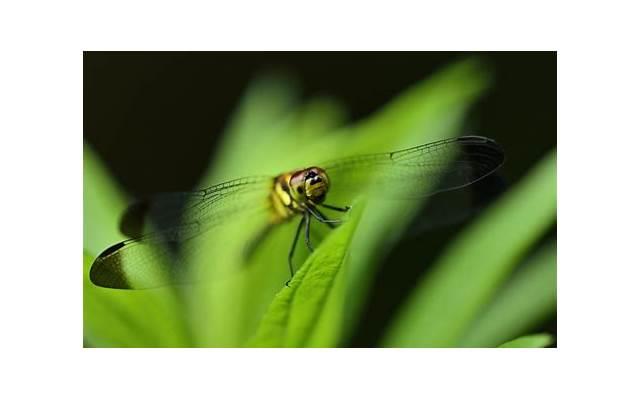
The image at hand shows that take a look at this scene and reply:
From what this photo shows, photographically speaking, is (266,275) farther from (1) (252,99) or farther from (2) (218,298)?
(1) (252,99)

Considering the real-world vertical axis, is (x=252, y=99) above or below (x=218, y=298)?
above

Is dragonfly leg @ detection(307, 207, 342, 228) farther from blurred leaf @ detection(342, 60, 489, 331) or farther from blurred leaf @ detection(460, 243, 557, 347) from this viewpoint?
blurred leaf @ detection(460, 243, 557, 347)

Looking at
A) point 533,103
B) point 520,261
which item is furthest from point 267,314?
point 533,103

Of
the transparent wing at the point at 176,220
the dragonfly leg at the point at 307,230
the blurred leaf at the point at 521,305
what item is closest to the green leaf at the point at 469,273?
the blurred leaf at the point at 521,305

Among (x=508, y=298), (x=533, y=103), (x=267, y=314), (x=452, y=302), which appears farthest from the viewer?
(x=533, y=103)

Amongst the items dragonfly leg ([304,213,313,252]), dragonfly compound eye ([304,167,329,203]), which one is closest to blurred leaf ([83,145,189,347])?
dragonfly leg ([304,213,313,252])

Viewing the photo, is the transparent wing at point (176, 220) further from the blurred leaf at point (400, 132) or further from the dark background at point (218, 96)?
the blurred leaf at point (400, 132)

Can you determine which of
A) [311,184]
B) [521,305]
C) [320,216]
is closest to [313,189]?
[311,184]
